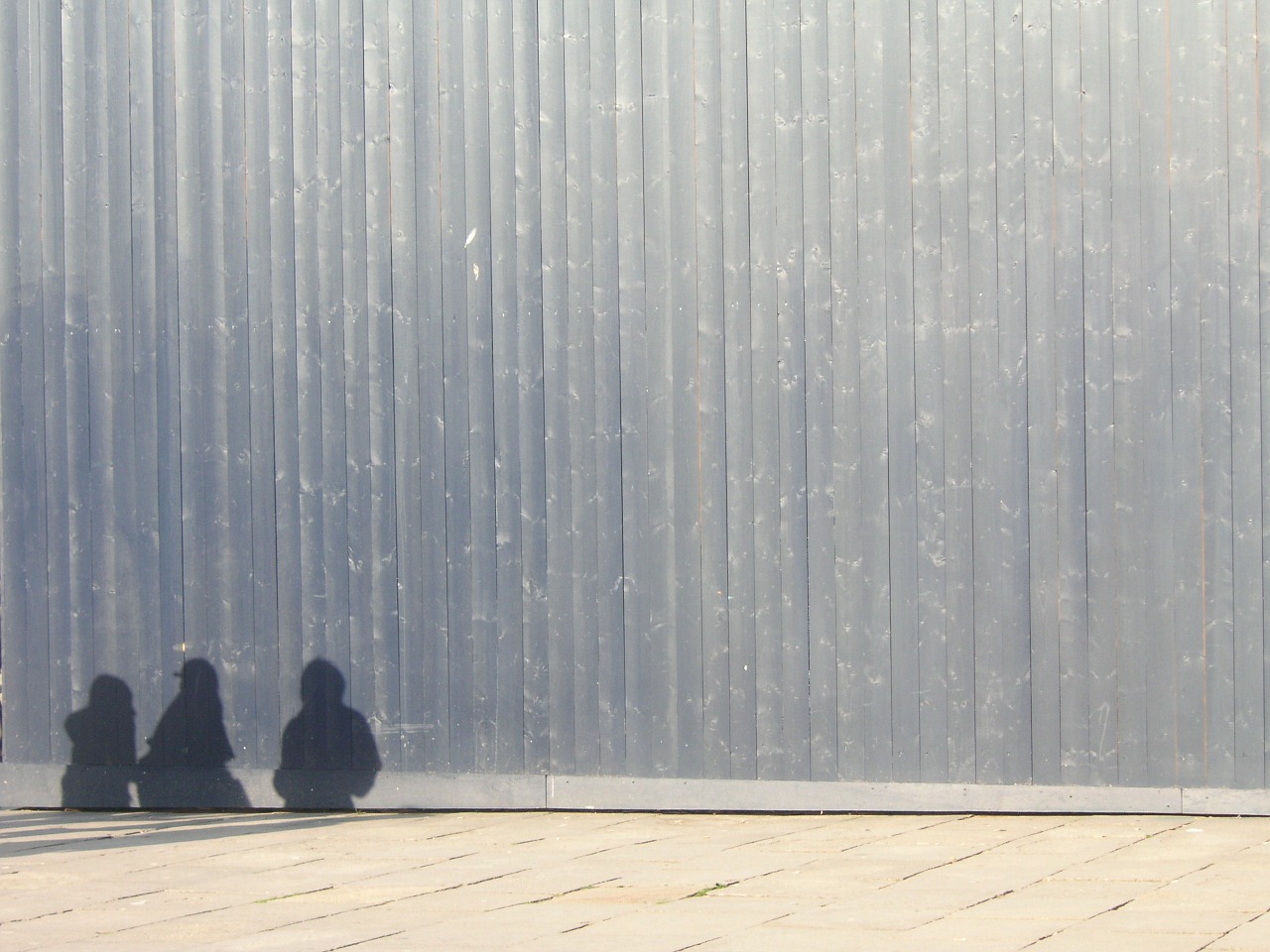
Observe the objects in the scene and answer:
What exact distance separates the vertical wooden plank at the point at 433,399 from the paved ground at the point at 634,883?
22.5 inches

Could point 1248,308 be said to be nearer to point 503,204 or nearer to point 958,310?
point 958,310

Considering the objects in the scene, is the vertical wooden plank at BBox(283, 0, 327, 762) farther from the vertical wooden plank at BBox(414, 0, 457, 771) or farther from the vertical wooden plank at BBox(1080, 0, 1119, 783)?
the vertical wooden plank at BBox(1080, 0, 1119, 783)

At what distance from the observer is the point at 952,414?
29.5ft

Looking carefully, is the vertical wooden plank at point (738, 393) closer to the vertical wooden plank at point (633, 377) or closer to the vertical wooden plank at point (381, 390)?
the vertical wooden plank at point (633, 377)

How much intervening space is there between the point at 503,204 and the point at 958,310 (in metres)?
2.44

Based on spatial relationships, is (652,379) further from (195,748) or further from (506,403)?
(195,748)

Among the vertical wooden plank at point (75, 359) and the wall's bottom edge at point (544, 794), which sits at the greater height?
the vertical wooden plank at point (75, 359)

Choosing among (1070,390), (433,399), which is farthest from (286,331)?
(1070,390)

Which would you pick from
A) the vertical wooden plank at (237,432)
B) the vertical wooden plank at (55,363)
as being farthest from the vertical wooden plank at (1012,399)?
the vertical wooden plank at (55,363)

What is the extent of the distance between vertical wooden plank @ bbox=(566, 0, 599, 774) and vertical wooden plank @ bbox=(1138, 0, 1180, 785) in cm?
277

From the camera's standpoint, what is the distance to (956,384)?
29.5 ft

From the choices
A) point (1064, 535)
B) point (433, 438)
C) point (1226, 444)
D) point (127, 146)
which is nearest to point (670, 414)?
point (433, 438)

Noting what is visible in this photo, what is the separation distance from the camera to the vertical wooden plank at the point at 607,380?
9.37 meters

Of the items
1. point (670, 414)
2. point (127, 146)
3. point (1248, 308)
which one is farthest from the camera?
point (127, 146)
